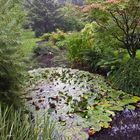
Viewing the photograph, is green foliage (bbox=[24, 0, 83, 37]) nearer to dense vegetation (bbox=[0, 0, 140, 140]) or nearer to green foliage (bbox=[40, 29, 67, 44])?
green foliage (bbox=[40, 29, 67, 44])

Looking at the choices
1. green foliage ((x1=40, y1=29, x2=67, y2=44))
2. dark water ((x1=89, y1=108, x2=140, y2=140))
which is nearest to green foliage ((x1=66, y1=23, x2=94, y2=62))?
green foliage ((x1=40, y1=29, x2=67, y2=44))

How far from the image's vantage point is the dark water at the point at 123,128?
194 inches

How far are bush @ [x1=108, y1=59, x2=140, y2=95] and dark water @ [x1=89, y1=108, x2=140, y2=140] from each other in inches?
33.1

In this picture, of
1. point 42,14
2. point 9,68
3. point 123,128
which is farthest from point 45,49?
point 9,68

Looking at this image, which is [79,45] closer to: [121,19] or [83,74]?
[83,74]

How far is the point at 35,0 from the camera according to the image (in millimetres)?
13758

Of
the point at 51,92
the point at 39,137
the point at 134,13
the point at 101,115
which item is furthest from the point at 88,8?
the point at 39,137

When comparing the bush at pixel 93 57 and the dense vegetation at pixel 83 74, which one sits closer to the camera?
the dense vegetation at pixel 83 74

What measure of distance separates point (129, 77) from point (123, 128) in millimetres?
1652

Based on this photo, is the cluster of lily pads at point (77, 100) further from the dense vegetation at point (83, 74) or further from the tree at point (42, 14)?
the tree at point (42, 14)

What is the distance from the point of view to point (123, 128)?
17.1 ft

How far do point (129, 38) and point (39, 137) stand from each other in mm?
4804

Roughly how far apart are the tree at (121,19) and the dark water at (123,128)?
191 centimetres

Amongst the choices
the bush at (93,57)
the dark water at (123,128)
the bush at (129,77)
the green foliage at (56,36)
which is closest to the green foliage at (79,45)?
the bush at (93,57)
